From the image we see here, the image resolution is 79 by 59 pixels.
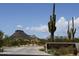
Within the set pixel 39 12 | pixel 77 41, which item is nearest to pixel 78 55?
pixel 77 41

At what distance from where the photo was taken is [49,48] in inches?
320

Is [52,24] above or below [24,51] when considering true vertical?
above

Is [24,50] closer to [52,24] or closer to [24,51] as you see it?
[24,51]

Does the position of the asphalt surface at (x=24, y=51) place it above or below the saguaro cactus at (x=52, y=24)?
below

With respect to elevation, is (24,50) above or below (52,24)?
below

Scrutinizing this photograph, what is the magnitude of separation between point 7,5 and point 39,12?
0.37m

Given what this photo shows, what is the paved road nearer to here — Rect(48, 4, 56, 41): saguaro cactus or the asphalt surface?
the asphalt surface

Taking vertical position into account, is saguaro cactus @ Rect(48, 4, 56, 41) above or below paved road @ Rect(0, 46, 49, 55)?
above

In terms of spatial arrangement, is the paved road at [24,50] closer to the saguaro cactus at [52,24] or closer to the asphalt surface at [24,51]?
the asphalt surface at [24,51]

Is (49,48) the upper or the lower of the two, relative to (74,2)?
lower

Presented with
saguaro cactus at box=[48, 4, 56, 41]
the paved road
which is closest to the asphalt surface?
the paved road

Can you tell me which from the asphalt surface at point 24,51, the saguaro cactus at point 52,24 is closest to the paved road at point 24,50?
the asphalt surface at point 24,51

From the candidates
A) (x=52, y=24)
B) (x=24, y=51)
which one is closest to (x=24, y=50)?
(x=24, y=51)

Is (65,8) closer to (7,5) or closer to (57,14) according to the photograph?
(57,14)
